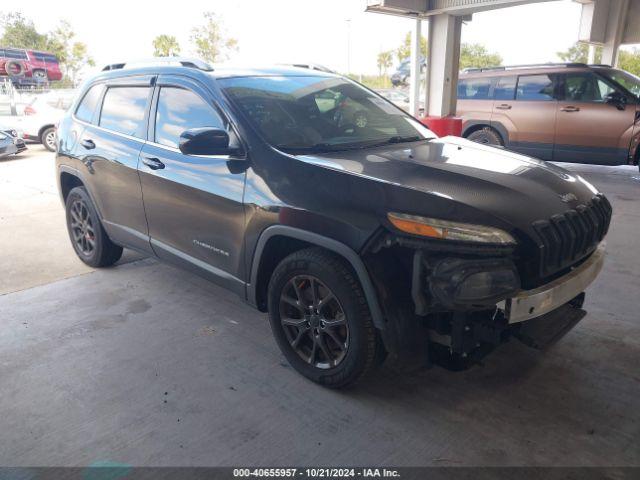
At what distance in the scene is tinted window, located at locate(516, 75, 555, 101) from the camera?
29.5ft

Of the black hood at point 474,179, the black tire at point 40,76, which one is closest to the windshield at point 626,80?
the black hood at point 474,179

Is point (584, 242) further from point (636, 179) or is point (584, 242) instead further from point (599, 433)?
point (636, 179)

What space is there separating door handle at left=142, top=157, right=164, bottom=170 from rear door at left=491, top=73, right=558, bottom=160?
7567 mm

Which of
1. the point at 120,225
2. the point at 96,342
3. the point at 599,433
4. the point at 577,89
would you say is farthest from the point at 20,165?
the point at 599,433

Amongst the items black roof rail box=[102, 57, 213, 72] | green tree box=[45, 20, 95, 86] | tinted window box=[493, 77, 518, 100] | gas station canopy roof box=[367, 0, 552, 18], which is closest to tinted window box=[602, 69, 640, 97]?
tinted window box=[493, 77, 518, 100]

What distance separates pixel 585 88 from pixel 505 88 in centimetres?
143

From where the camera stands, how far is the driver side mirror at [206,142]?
115 inches

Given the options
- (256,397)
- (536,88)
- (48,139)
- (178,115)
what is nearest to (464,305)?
(256,397)

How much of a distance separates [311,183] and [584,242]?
145 centimetres

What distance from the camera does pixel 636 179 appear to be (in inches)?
334

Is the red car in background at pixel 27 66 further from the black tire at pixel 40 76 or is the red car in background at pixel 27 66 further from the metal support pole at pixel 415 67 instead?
the metal support pole at pixel 415 67

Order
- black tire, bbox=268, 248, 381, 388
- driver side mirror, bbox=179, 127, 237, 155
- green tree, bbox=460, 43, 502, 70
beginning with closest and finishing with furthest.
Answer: black tire, bbox=268, 248, 381, 388 → driver side mirror, bbox=179, 127, 237, 155 → green tree, bbox=460, 43, 502, 70

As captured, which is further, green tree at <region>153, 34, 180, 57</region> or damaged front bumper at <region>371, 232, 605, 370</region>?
green tree at <region>153, 34, 180, 57</region>

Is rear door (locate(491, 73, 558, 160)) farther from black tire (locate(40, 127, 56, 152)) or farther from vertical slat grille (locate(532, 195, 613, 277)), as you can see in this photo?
black tire (locate(40, 127, 56, 152))
